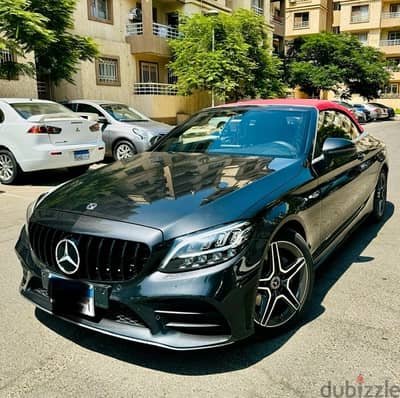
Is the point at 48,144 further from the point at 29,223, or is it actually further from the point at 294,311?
the point at 294,311

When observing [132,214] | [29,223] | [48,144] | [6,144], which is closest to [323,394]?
[132,214]

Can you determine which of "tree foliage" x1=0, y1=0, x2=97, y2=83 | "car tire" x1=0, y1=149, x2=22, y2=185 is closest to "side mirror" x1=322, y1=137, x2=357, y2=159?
"car tire" x1=0, y1=149, x2=22, y2=185

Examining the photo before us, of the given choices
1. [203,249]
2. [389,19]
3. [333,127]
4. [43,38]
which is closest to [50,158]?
[43,38]

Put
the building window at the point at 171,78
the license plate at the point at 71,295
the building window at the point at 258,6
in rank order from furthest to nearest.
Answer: the building window at the point at 258,6 → the building window at the point at 171,78 → the license plate at the point at 71,295

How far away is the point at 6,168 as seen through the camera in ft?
28.0

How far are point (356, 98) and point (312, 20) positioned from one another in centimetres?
890

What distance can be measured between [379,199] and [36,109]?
6.39 m

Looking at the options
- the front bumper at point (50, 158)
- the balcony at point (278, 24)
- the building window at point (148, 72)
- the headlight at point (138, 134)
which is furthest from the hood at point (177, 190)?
the balcony at point (278, 24)

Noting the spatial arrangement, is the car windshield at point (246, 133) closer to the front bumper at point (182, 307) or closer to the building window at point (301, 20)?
the front bumper at point (182, 307)

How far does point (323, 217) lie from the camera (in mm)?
3572

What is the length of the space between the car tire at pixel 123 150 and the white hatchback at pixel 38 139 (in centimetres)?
196

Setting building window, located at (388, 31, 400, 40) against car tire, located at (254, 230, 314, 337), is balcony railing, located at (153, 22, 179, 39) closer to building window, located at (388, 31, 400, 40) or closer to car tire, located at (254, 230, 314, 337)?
car tire, located at (254, 230, 314, 337)

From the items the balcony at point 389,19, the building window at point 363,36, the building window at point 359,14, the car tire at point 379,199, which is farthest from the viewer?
the building window at point 363,36

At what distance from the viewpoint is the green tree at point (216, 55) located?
21.0m
